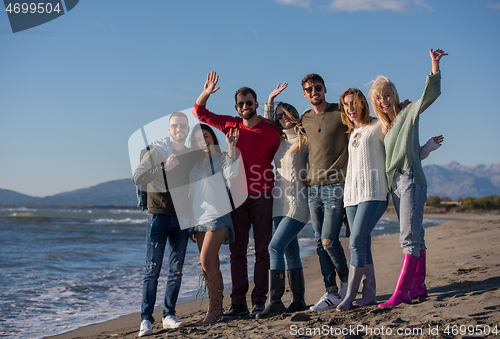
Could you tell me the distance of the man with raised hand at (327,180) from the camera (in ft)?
10.9

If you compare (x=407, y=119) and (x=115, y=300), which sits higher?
(x=407, y=119)

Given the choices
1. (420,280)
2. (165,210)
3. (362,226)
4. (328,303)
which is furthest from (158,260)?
(420,280)

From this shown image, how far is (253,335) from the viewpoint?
113 inches

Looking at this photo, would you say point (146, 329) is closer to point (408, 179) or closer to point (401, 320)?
point (401, 320)

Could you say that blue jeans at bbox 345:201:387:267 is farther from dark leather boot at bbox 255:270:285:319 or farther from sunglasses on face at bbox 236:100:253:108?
sunglasses on face at bbox 236:100:253:108

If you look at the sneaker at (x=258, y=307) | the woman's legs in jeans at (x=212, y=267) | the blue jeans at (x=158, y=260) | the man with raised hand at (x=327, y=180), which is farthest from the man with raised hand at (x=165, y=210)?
the man with raised hand at (x=327, y=180)

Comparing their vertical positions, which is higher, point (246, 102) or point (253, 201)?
point (246, 102)

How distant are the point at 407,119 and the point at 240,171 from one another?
1.57 m

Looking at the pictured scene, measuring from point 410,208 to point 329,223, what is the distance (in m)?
0.69

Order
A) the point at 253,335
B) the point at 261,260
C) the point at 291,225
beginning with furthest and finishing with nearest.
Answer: the point at 261,260 → the point at 291,225 → the point at 253,335

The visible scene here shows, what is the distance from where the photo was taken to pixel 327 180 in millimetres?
3332

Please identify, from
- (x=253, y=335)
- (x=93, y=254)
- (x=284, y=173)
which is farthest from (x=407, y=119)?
(x=93, y=254)

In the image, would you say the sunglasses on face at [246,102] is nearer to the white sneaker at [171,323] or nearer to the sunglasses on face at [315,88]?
the sunglasses on face at [315,88]

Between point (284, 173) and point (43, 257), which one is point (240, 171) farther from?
point (43, 257)
